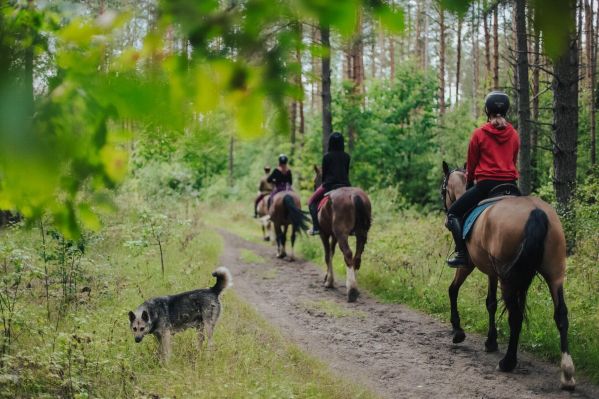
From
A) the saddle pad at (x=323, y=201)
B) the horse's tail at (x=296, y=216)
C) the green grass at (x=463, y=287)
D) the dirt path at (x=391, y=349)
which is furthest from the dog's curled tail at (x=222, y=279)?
the horse's tail at (x=296, y=216)

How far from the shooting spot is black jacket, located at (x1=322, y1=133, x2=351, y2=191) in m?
10.5

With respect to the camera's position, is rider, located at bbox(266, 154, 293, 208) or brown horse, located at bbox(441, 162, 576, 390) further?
rider, located at bbox(266, 154, 293, 208)

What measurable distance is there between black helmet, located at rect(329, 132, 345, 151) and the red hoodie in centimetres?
445

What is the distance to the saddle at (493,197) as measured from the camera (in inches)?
242

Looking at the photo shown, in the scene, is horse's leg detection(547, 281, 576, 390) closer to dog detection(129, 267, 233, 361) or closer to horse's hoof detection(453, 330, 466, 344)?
horse's hoof detection(453, 330, 466, 344)

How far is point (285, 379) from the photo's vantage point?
512cm

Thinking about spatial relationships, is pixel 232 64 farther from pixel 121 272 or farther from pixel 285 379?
pixel 121 272

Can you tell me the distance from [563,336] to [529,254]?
2.95 ft

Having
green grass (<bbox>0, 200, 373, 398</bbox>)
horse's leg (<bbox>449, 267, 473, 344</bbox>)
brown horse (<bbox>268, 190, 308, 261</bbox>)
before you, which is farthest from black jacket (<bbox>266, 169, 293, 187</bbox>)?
horse's leg (<bbox>449, 267, 473, 344</bbox>)

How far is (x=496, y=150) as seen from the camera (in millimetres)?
6219

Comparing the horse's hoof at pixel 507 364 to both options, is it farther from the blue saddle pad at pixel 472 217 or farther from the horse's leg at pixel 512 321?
the blue saddle pad at pixel 472 217

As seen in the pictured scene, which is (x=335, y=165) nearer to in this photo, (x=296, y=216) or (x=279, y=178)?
(x=296, y=216)

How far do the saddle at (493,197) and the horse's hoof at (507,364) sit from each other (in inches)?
59.8

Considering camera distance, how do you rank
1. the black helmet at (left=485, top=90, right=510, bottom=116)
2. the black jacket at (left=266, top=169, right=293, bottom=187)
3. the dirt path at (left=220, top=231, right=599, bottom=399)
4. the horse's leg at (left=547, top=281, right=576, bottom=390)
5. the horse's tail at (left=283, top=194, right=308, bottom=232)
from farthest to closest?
the black jacket at (left=266, top=169, right=293, bottom=187), the horse's tail at (left=283, top=194, right=308, bottom=232), the black helmet at (left=485, top=90, right=510, bottom=116), the dirt path at (left=220, top=231, right=599, bottom=399), the horse's leg at (left=547, top=281, right=576, bottom=390)
